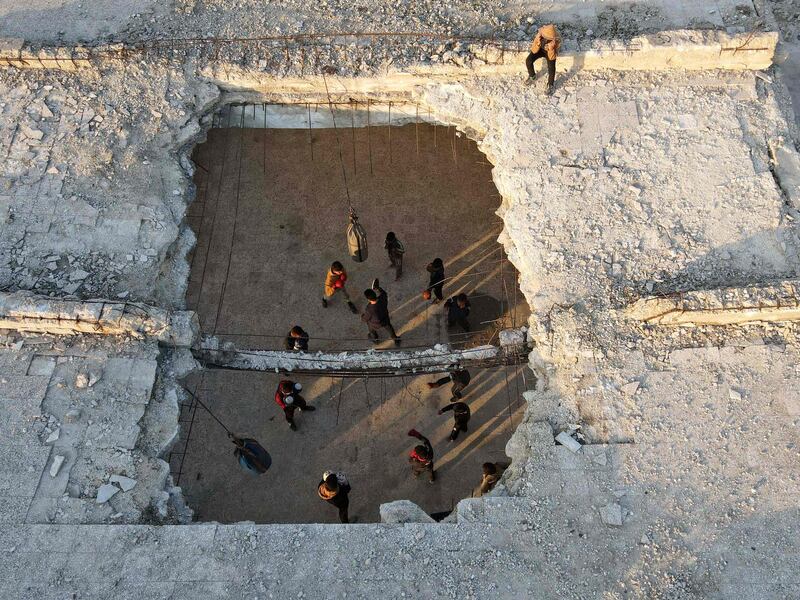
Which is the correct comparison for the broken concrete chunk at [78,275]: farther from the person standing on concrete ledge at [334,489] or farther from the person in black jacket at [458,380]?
the person in black jacket at [458,380]

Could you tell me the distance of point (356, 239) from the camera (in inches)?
393

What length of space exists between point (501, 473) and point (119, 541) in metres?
4.43

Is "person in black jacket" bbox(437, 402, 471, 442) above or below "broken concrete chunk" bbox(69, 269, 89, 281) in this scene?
below

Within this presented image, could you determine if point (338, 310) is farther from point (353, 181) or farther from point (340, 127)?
point (340, 127)

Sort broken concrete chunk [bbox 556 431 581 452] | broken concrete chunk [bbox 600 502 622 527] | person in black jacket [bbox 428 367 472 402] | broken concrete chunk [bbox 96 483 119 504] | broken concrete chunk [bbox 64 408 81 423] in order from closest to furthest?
1. broken concrete chunk [bbox 600 502 622 527]
2. broken concrete chunk [bbox 96 483 119 504]
3. broken concrete chunk [bbox 556 431 581 452]
4. broken concrete chunk [bbox 64 408 81 423]
5. person in black jacket [bbox 428 367 472 402]

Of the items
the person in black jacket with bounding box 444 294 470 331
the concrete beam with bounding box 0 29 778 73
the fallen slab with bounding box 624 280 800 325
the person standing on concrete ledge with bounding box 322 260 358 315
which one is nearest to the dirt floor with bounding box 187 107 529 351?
the person standing on concrete ledge with bounding box 322 260 358 315

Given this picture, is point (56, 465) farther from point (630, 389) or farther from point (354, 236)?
point (630, 389)

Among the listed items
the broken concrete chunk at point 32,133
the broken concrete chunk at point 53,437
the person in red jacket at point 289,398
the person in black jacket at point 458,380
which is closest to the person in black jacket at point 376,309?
the person in black jacket at point 458,380

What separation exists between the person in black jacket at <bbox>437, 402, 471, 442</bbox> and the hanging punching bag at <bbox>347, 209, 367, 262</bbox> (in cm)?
256

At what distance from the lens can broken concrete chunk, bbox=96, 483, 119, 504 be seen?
7.74 meters

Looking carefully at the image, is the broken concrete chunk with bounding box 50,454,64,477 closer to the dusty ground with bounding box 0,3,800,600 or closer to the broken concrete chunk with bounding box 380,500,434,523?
the dusty ground with bounding box 0,3,800,600

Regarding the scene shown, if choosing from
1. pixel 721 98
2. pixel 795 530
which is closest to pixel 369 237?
pixel 721 98

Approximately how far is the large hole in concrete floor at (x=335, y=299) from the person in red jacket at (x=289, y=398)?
1.79 ft

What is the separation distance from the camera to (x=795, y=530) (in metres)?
7.48
